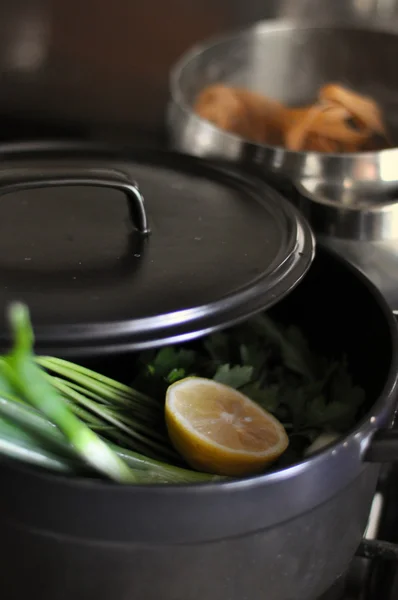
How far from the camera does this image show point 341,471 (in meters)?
0.56

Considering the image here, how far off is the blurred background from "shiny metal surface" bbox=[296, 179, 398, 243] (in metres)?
0.57

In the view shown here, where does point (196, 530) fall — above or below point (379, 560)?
above

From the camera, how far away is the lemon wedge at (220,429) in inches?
24.2

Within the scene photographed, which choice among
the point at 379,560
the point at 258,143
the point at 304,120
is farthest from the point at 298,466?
the point at 304,120

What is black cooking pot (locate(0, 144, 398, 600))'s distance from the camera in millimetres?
518

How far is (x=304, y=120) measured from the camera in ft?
3.20

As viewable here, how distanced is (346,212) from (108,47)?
2.36 ft

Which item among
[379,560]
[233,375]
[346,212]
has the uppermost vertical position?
[346,212]

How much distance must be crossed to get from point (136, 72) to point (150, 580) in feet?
3.39

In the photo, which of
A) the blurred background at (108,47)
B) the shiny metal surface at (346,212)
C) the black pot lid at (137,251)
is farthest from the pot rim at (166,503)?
the blurred background at (108,47)

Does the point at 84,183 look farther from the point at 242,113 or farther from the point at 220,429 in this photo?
the point at 242,113

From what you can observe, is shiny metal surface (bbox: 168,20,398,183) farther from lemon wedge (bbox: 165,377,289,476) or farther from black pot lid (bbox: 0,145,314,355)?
lemon wedge (bbox: 165,377,289,476)

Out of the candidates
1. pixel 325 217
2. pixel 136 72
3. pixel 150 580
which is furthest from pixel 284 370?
pixel 136 72

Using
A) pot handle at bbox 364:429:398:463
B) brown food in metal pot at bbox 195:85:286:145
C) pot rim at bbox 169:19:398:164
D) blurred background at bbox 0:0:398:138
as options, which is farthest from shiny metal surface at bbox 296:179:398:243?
blurred background at bbox 0:0:398:138
